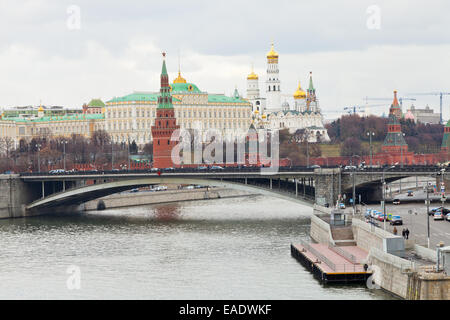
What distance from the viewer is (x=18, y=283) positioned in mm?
39344

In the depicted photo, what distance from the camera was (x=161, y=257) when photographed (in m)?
A: 45.8

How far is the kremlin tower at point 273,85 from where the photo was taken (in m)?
186

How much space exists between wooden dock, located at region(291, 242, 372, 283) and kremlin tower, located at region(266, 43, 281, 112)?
140932 millimetres

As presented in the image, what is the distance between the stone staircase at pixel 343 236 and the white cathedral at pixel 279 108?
120 m

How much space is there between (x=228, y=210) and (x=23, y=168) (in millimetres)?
33082

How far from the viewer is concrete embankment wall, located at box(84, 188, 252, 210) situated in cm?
7838

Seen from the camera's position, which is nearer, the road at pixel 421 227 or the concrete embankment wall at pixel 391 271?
the concrete embankment wall at pixel 391 271

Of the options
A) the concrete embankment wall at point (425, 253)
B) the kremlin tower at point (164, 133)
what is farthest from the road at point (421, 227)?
the kremlin tower at point (164, 133)

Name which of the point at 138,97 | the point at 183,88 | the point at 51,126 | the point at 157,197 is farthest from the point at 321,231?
the point at 51,126

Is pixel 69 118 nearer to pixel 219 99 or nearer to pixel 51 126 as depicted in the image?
pixel 51 126

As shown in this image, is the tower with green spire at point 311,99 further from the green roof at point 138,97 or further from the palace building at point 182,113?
the green roof at point 138,97

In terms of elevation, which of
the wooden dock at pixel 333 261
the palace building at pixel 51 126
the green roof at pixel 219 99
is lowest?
the wooden dock at pixel 333 261

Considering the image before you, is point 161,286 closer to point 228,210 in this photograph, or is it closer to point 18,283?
point 18,283
